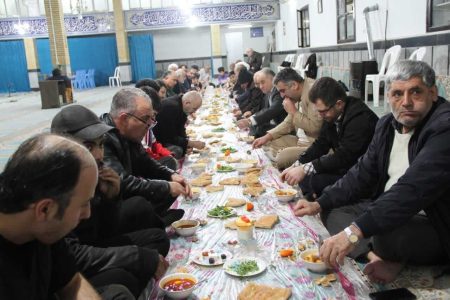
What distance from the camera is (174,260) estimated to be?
2178 millimetres

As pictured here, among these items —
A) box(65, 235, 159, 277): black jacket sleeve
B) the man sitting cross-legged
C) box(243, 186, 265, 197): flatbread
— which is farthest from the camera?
box(243, 186, 265, 197): flatbread

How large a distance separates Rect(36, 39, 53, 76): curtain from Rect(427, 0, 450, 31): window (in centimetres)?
1747

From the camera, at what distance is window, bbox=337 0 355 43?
784cm

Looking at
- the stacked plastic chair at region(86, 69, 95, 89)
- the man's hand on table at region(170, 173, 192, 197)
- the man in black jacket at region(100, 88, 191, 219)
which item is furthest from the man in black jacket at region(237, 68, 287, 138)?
the stacked plastic chair at region(86, 69, 95, 89)

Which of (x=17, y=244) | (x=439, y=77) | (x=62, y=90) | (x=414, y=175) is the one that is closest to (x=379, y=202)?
(x=414, y=175)

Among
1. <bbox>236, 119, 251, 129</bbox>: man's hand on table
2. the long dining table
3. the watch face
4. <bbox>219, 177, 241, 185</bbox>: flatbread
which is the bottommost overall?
the long dining table

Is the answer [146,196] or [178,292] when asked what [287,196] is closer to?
[146,196]

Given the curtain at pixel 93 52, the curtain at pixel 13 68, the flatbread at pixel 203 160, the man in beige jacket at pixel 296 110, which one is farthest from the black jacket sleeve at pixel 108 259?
the curtain at pixel 13 68

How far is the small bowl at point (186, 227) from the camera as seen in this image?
242cm

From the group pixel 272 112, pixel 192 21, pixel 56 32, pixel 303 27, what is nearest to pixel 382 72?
pixel 272 112

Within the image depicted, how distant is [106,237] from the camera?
2.05m

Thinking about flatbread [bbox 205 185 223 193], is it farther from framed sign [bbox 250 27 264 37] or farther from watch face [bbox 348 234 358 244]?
framed sign [bbox 250 27 264 37]

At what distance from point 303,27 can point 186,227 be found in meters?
10.7

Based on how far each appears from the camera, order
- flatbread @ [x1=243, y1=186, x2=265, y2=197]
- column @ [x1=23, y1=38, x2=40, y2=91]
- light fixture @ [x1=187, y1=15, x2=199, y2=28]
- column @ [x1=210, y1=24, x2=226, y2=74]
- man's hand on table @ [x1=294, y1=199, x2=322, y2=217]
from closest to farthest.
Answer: man's hand on table @ [x1=294, y1=199, x2=322, y2=217]
flatbread @ [x1=243, y1=186, x2=265, y2=197]
light fixture @ [x1=187, y1=15, x2=199, y2=28]
column @ [x1=210, y1=24, x2=226, y2=74]
column @ [x1=23, y1=38, x2=40, y2=91]
